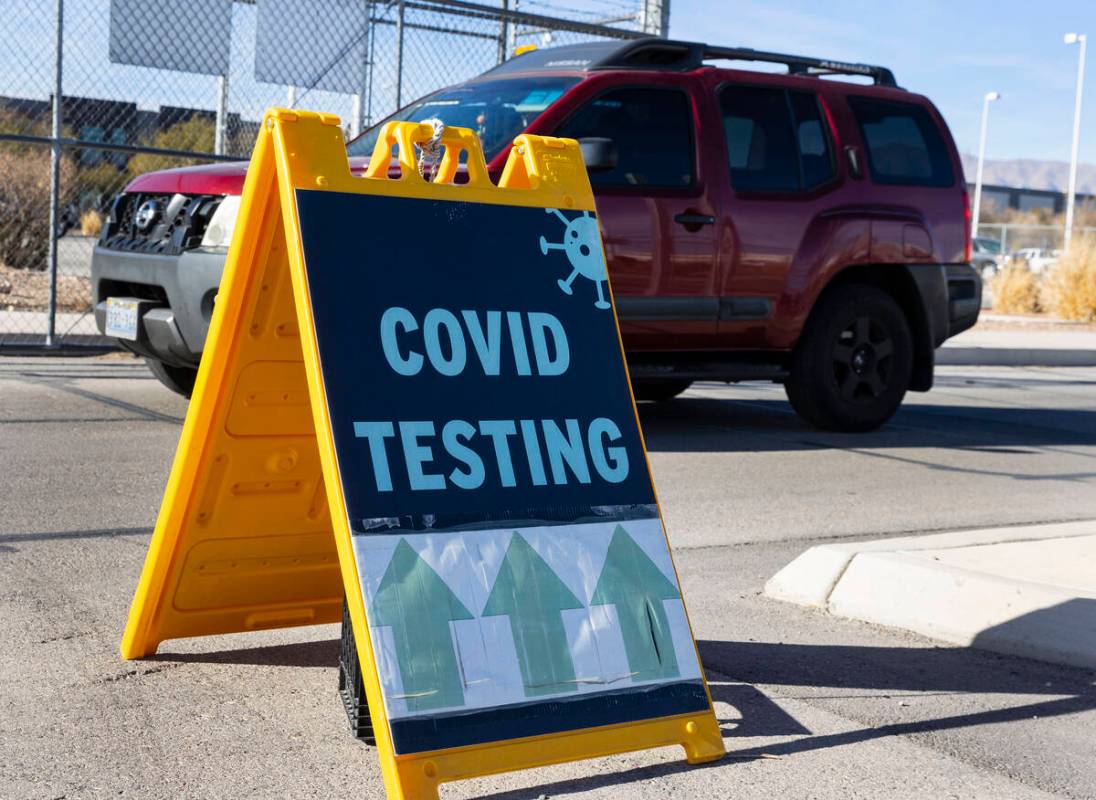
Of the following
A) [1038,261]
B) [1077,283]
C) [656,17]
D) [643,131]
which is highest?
[656,17]

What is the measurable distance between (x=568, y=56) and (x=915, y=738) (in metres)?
→ 5.72

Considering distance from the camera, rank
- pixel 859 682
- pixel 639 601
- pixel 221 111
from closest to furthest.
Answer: pixel 639 601 < pixel 859 682 < pixel 221 111

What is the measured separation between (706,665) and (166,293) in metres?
4.30

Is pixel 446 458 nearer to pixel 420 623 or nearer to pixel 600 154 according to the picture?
pixel 420 623

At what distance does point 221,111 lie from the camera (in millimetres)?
11047

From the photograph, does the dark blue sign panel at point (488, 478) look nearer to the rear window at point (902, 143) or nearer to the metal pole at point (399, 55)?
the rear window at point (902, 143)

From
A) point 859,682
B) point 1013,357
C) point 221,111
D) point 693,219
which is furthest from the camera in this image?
point 1013,357

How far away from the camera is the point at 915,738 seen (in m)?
3.40

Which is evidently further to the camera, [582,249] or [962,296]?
[962,296]

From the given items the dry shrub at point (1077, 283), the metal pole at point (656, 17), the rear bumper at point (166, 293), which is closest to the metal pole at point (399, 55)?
the metal pole at point (656, 17)

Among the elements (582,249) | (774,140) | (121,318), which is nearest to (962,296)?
(774,140)

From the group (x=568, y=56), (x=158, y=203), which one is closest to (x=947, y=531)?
(x=568, y=56)

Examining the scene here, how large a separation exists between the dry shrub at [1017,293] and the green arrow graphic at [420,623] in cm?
2453

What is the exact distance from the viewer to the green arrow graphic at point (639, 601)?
3062 mm
